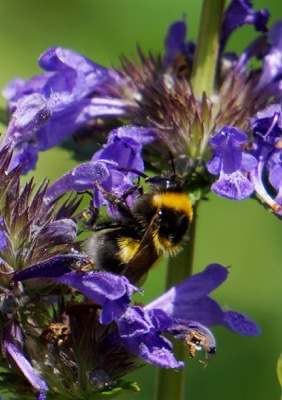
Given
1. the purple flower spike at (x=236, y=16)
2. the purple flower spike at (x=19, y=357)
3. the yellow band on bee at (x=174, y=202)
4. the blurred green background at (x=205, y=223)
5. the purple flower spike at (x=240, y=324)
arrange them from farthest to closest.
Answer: the blurred green background at (x=205, y=223)
the purple flower spike at (x=236, y=16)
the purple flower spike at (x=240, y=324)
the yellow band on bee at (x=174, y=202)
the purple flower spike at (x=19, y=357)

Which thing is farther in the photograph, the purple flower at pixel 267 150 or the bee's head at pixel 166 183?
the purple flower at pixel 267 150

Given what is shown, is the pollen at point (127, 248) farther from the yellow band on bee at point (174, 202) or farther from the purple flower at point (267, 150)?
the purple flower at point (267, 150)

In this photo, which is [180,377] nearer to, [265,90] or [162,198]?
[162,198]

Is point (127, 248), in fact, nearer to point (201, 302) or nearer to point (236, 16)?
point (201, 302)

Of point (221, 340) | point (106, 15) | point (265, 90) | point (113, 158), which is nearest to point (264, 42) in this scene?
point (265, 90)

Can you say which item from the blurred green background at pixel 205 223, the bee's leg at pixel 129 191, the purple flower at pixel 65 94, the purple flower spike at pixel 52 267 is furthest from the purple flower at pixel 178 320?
the blurred green background at pixel 205 223
